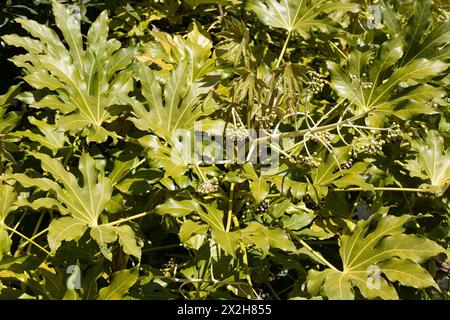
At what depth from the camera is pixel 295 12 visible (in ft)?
6.20

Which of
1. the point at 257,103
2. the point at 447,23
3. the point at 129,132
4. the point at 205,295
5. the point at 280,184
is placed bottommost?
the point at 205,295

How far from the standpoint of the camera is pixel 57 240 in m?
1.34

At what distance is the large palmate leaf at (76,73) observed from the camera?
5.56ft

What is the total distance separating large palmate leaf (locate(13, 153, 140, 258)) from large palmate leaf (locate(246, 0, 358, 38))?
2.30 feet

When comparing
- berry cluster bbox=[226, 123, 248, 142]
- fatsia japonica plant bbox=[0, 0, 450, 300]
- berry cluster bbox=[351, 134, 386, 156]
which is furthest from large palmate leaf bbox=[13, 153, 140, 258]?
berry cluster bbox=[351, 134, 386, 156]

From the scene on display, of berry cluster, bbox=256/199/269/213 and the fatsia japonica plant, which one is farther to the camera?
berry cluster, bbox=256/199/269/213

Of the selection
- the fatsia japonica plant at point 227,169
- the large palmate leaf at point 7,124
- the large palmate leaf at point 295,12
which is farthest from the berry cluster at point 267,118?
the large palmate leaf at point 7,124

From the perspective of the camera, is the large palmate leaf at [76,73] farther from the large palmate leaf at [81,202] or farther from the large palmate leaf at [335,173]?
the large palmate leaf at [335,173]

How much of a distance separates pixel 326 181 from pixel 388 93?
34 centimetres

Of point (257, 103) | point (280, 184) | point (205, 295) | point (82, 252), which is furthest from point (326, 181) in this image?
point (82, 252)

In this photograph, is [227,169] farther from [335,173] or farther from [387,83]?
[387,83]

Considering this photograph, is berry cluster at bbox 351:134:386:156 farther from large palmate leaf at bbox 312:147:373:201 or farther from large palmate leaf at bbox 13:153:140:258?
large palmate leaf at bbox 13:153:140:258

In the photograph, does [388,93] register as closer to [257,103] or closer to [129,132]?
[257,103]

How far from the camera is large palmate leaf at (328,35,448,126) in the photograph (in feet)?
5.62
